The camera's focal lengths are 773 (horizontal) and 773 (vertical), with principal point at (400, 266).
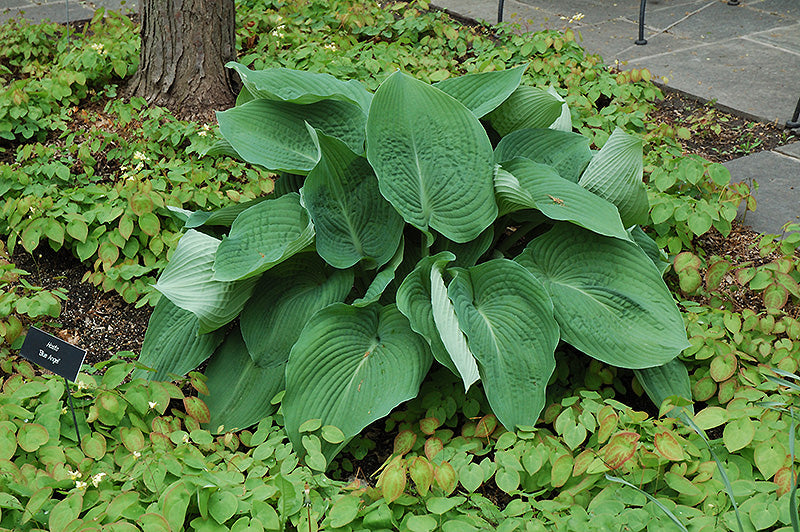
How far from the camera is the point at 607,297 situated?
2406mm

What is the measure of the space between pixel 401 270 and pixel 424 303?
1.00ft

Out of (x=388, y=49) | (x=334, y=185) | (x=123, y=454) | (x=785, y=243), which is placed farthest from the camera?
(x=388, y=49)

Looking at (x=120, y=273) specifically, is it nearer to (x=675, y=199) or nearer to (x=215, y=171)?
(x=215, y=171)

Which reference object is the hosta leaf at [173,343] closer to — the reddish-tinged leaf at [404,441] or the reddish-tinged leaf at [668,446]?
the reddish-tinged leaf at [404,441]

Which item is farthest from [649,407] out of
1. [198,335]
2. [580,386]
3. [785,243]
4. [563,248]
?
[198,335]

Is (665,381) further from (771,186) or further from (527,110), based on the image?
(771,186)

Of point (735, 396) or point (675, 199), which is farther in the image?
point (675, 199)

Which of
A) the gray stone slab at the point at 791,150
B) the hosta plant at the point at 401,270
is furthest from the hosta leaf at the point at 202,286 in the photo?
the gray stone slab at the point at 791,150

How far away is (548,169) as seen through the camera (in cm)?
251

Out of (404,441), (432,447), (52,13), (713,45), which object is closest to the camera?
(432,447)

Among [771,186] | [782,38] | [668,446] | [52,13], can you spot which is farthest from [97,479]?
[782,38]

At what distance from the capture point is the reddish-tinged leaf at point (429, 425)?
227 centimetres

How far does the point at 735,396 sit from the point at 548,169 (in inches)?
35.1

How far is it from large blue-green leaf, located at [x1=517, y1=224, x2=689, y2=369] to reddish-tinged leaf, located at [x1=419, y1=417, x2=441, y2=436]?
1.55 ft
